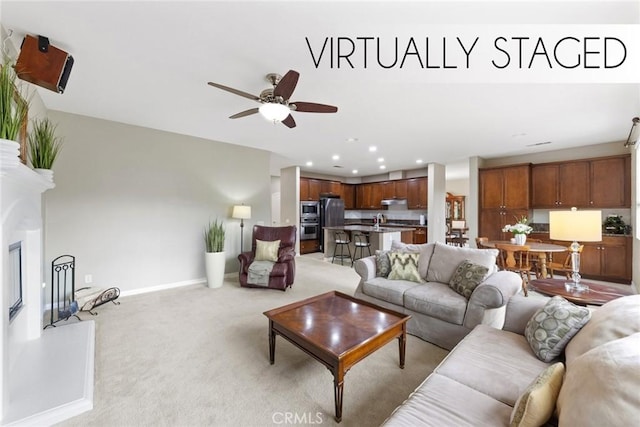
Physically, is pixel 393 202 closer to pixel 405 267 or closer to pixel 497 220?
pixel 497 220

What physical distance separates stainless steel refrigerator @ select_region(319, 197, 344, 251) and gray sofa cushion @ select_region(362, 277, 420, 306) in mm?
4767

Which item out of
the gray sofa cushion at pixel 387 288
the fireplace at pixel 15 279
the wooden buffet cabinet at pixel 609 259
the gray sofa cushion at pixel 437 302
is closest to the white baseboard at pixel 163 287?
the fireplace at pixel 15 279

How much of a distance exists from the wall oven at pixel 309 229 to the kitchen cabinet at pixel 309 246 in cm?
A: 12

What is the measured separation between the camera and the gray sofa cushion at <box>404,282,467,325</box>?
2389 millimetres

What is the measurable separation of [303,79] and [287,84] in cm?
49

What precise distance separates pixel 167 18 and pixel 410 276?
324 centimetres

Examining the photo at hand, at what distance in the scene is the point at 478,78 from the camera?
249 cm

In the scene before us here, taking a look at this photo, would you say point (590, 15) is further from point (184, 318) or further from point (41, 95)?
point (41, 95)

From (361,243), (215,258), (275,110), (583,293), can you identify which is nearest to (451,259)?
(583,293)

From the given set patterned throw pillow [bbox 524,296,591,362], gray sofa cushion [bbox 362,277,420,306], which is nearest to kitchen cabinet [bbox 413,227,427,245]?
gray sofa cushion [bbox 362,277,420,306]

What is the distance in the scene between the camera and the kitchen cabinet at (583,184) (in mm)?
4578

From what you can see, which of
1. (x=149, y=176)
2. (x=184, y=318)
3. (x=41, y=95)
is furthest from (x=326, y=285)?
(x=41, y=95)

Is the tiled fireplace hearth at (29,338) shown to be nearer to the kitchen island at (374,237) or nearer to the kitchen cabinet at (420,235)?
the kitchen island at (374,237)

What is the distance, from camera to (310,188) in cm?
789
